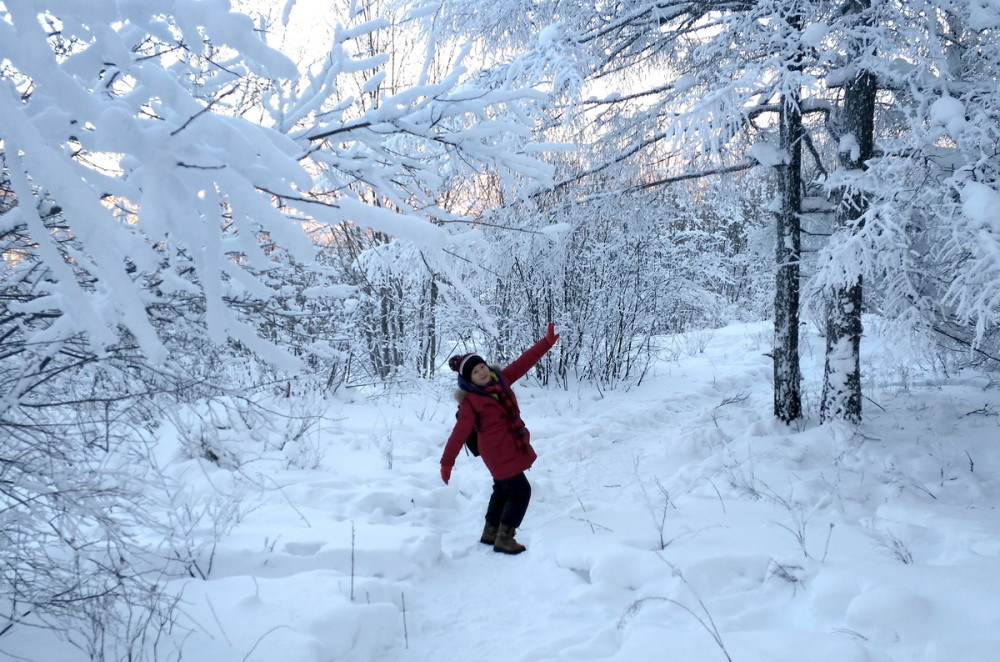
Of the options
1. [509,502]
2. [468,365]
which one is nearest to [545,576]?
[509,502]

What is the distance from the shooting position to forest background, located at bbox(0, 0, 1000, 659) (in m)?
1.23

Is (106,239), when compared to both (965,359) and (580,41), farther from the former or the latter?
(965,359)

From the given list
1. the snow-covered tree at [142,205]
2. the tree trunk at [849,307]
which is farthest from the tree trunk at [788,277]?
the snow-covered tree at [142,205]

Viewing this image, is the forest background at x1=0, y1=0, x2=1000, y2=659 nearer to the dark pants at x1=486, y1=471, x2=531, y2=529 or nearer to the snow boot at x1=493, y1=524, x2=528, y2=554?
the dark pants at x1=486, y1=471, x2=531, y2=529

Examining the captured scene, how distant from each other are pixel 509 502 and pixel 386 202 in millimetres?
2134

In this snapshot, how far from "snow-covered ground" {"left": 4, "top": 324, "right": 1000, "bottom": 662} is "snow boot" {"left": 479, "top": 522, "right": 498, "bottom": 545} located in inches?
5.7

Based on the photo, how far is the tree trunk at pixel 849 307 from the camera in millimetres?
5500

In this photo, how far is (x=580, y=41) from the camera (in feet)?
18.5

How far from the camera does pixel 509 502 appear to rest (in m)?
4.02

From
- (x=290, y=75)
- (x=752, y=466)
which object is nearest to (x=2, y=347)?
(x=290, y=75)

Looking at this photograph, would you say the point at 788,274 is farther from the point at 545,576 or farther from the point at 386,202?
the point at 386,202

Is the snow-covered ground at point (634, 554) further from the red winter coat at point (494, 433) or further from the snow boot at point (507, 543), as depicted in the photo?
the red winter coat at point (494, 433)

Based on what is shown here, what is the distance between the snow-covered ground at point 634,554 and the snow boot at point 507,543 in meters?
0.08

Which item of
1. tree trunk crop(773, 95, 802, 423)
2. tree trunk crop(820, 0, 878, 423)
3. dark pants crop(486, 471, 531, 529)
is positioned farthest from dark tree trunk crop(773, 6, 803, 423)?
dark pants crop(486, 471, 531, 529)
